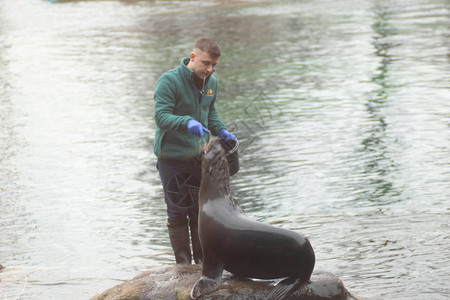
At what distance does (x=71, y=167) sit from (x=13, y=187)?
0.97m

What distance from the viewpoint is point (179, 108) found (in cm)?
532

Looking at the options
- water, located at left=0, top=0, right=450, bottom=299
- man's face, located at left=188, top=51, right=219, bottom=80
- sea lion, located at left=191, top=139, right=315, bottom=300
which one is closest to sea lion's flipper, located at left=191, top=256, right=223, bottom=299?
sea lion, located at left=191, top=139, right=315, bottom=300

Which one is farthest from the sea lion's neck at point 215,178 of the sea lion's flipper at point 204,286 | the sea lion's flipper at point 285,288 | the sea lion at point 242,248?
the sea lion's flipper at point 285,288

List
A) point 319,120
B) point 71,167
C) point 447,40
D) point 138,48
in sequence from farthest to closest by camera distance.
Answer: point 138,48, point 447,40, point 319,120, point 71,167

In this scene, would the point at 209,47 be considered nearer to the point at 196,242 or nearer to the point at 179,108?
the point at 179,108

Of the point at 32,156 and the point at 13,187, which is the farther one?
the point at 32,156

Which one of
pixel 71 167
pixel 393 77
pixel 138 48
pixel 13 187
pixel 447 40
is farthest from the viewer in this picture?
pixel 138 48

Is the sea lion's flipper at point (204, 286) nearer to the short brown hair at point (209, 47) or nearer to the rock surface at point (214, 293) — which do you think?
the rock surface at point (214, 293)

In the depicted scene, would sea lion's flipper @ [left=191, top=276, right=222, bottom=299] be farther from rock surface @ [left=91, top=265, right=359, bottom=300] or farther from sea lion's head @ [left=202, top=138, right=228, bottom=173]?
sea lion's head @ [left=202, top=138, right=228, bottom=173]

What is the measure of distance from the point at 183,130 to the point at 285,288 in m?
1.28

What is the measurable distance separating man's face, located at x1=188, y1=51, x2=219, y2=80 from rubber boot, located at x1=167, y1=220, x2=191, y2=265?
103 cm

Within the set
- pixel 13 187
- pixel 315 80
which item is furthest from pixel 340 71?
pixel 13 187

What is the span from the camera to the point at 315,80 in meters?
14.6

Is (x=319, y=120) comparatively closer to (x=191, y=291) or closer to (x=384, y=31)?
(x=191, y=291)
